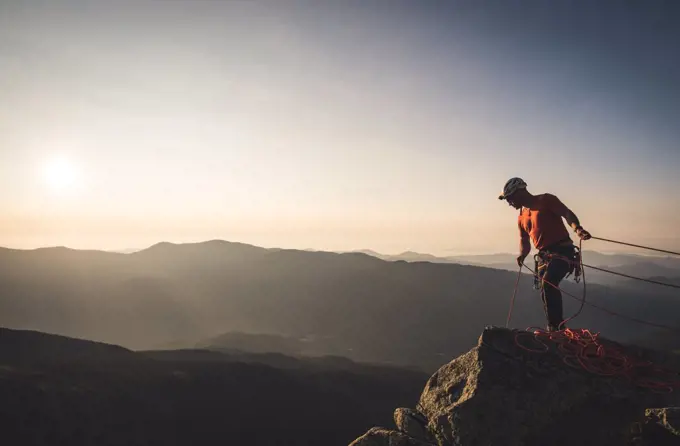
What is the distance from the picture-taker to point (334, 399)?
1207 inches

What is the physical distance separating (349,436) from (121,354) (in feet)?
70.2

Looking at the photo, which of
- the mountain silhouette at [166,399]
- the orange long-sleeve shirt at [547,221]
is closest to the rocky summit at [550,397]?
the orange long-sleeve shirt at [547,221]

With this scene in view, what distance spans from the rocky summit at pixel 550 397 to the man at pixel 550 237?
80 centimetres

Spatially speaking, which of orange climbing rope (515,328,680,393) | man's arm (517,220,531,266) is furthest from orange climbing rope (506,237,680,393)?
man's arm (517,220,531,266)

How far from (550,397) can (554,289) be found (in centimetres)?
229

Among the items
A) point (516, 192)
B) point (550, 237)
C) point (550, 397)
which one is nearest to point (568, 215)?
point (550, 237)

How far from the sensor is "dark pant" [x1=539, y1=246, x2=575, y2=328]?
699 cm

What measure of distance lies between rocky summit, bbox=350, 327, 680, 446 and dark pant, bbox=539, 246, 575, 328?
721 mm

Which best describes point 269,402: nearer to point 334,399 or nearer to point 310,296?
point 334,399

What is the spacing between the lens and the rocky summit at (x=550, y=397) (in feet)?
16.3

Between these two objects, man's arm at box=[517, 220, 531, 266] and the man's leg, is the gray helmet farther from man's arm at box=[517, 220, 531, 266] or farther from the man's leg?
the man's leg

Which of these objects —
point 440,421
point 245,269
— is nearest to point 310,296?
point 245,269

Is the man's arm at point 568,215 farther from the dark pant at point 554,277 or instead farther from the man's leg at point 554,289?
the man's leg at point 554,289

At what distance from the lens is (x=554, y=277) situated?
7.03m
